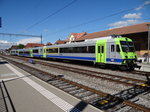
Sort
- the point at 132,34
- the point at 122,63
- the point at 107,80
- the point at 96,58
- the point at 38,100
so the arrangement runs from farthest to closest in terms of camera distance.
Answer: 1. the point at 132,34
2. the point at 96,58
3. the point at 122,63
4. the point at 107,80
5. the point at 38,100

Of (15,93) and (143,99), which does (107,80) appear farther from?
(15,93)

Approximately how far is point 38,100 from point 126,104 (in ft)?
10.6

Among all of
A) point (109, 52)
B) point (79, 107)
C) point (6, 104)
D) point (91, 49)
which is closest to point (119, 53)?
point (109, 52)

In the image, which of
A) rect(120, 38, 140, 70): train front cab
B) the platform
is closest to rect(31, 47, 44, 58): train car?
rect(120, 38, 140, 70): train front cab

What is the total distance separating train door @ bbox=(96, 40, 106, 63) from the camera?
12.1m

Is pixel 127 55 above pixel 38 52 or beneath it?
beneath

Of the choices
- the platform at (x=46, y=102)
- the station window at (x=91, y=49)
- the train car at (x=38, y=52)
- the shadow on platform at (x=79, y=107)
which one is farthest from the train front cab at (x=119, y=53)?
the train car at (x=38, y=52)

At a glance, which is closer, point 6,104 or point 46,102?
point 6,104

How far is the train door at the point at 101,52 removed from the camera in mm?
12086

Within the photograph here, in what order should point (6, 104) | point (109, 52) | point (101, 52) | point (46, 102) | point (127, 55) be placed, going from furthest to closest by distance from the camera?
point (101, 52) → point (109, 52) → point (127, 55) → point (46, 102) → point (6, 104)

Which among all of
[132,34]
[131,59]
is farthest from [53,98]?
[132,34]

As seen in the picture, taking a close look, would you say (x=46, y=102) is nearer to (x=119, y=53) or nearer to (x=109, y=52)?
(x=119, y=53)

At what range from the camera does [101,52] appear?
12.5 m

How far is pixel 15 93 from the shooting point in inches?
222
